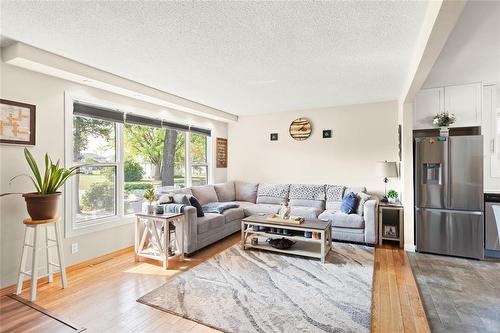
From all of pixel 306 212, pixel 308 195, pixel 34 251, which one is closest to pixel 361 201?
pixel 306 212

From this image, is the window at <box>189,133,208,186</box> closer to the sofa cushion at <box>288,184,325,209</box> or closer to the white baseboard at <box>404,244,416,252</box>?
the sofa cushion at <box>288,184,325,209</box>

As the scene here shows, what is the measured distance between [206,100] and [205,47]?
2127mm

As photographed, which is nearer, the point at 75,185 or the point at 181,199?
the point at 75,185

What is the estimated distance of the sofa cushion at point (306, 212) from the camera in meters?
4.50

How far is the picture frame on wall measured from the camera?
2.64 m

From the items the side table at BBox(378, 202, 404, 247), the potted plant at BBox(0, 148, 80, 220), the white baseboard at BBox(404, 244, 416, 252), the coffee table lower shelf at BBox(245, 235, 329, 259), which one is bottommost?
the white baseboard at BBox(404, 244, 416, 252)

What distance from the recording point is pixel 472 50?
9.03ft

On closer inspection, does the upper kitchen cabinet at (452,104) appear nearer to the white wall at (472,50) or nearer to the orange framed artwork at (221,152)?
the white wall at (472,50)

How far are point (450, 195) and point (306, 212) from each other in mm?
2023

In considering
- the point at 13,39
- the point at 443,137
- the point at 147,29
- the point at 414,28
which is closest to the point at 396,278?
the point at 443,137

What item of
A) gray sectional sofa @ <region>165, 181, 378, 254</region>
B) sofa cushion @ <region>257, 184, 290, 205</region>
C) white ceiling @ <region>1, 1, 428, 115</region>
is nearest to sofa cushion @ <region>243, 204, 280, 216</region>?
gray sectional sofa @ <region>165, 181, 378, 254</region>

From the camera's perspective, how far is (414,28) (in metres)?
2.23

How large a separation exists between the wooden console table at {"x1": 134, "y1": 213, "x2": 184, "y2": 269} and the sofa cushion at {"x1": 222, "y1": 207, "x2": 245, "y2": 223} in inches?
37.0

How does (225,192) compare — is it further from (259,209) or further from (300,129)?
(300,129)
